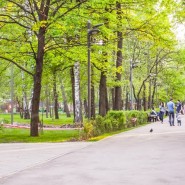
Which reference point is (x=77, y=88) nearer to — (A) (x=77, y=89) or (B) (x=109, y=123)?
(A) (x=77, y=89)

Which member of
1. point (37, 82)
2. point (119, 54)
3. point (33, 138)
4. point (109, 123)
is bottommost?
point (33, 138)

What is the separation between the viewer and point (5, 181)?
841 centimetres

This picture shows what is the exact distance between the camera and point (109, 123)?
74.8 feet

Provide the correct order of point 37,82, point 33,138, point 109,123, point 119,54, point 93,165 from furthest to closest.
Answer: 1. point 119,54
2. point 109,123
3. point 37,82
4. point 33,138
5. point 93,165

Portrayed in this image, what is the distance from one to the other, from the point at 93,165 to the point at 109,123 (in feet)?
40.4

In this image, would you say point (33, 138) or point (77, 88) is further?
point (77, 88)

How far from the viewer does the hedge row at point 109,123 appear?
1897 centimetres

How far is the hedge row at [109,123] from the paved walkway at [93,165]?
12.2 feet

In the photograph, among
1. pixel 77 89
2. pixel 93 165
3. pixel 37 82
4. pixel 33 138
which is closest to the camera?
pixel 93 165

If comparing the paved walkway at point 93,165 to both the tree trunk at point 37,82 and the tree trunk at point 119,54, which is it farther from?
the tree trunk at point 119,54

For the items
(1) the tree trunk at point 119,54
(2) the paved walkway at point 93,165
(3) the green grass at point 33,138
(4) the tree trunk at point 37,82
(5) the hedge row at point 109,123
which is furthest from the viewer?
(1) the tree trunk at point 119,54

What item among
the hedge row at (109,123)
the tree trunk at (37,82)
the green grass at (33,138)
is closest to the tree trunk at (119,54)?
the hedge row at (109,123)

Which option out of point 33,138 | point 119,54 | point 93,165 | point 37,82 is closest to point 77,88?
point 119,54

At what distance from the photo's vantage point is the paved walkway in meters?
8.48
